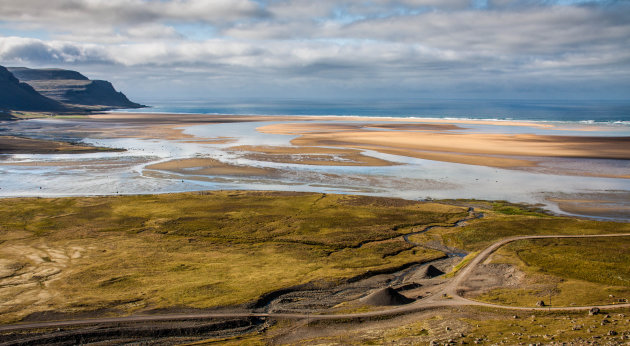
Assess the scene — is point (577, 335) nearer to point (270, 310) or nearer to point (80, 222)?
point (270, 310)

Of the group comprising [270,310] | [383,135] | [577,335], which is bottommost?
[270,310]

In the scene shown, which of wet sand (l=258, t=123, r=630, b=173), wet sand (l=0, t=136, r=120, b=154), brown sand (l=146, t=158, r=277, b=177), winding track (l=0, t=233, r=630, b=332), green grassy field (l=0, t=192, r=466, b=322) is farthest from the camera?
wet sand (l=0, t=136, r=120, b=154)

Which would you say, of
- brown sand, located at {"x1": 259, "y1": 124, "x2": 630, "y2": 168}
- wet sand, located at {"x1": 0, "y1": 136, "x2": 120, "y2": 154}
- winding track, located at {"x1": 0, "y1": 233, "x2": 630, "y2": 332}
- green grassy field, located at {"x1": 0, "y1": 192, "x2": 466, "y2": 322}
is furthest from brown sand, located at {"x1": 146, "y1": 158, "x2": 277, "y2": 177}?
winding track, located at {"x1": 0, "y1": 233, "x2": 630, "y2": 332}

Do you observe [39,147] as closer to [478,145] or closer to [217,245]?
[217,245]

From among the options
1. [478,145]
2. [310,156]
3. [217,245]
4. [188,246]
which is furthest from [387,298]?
[478,145]

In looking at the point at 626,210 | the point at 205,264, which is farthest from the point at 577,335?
the point at 626,210

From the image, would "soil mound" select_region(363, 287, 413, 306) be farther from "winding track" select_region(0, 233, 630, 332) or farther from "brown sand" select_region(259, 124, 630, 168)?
"brown sand" select_region(259, 124, 630, 168)
